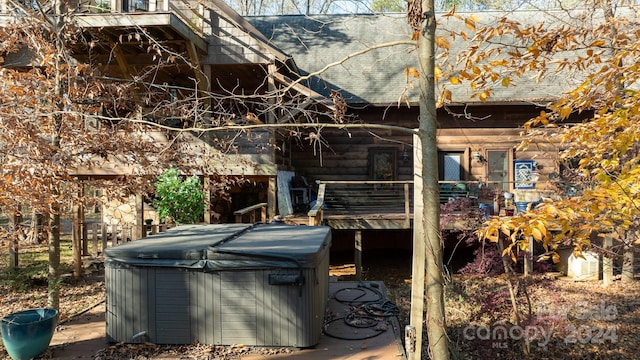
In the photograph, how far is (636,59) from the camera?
4.40m

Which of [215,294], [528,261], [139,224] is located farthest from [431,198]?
[139,224]

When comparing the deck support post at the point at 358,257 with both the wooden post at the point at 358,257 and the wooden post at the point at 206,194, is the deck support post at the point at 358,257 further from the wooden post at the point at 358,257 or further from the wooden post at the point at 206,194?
the wooden post at the point at 206,194

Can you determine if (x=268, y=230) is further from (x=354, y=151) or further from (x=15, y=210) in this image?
(x=354, y=151)

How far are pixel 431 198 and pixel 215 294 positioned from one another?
133 inches

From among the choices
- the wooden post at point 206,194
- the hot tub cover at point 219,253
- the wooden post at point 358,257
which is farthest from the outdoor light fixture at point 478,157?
the hot tub cover at point 219,253

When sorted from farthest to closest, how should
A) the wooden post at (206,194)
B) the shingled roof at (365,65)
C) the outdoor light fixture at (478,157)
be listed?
the outdoor light fixture at (478,157)
the shingled roof at (365,65)
the wooden post at (206,194)

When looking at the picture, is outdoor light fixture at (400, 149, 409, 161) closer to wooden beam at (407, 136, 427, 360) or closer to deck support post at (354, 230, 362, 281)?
deck support post at (354, 230, 362, 281)

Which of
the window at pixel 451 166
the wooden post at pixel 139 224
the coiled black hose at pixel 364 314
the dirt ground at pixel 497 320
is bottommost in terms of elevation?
the dirt ground at pixel 497 320

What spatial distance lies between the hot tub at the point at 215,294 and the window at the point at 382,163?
9.12 m

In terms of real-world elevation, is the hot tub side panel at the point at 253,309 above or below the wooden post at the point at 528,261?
above

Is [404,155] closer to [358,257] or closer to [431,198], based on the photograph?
[358,257]

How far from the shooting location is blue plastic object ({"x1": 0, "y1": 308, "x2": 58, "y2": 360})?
15.9 feet

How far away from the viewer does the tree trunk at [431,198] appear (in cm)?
268

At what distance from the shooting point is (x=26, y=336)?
488 cm
